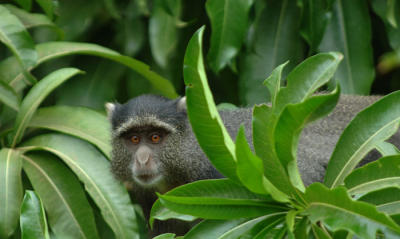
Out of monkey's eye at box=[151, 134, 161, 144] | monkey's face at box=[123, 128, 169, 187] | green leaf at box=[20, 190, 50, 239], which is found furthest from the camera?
monkey's eye at box=[151, 134, 161, 144]

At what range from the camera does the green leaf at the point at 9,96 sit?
3.97m

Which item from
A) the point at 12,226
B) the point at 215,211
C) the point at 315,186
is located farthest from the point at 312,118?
the point at 12,226

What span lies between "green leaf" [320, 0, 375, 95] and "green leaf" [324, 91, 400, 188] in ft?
8.96

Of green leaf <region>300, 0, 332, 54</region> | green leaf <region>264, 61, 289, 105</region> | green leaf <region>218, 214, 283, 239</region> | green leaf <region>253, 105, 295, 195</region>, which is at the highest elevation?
green leaf <region>300, 0, 332, 54</region>

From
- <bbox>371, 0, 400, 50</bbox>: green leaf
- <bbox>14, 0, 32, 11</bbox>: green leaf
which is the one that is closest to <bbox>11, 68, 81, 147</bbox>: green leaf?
<bbox>14, 0, 32, 11</bbox>: green leaf

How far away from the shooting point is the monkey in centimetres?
363

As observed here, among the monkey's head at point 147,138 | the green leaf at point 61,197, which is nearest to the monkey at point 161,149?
the monkey's head at point 147,138

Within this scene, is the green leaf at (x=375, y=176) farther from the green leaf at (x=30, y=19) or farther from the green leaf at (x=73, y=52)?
the green leaf at (x=30, y=19)

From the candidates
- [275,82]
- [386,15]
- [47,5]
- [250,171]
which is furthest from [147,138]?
[386,15]

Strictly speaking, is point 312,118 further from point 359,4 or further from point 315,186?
point 359,4

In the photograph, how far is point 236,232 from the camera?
7.30ft

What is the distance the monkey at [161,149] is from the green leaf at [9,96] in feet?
2.25

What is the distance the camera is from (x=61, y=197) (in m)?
3.77

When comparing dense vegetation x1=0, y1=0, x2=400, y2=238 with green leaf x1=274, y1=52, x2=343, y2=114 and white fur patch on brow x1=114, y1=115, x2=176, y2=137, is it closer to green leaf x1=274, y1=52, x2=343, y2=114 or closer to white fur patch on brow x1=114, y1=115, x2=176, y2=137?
green leaf x1=274, y1=52, x2=343, y2=114
